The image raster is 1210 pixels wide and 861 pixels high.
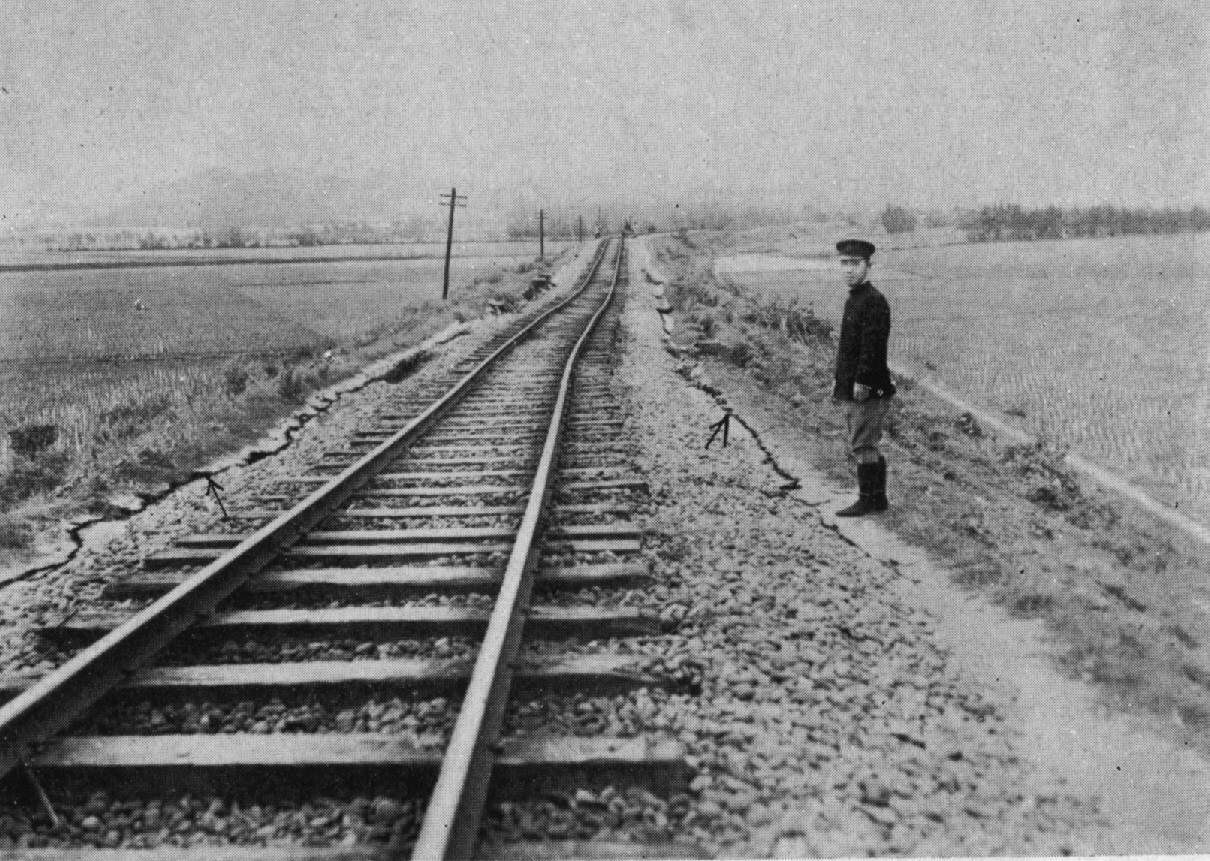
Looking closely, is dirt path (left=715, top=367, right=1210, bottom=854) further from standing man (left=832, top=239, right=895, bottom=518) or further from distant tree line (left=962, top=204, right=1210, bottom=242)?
distant tree line (left=962, top=204, right=1210, bottom=242)

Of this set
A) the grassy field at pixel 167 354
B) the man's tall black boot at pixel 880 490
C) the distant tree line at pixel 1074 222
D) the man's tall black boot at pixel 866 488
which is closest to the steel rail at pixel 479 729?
the man's tall black boot at pixel 866 488

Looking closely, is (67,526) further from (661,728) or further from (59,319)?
(59,319)

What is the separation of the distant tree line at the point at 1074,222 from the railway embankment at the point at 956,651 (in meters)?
47.5

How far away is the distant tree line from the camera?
47.2m

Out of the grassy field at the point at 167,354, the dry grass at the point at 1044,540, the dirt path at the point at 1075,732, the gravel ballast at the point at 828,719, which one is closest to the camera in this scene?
the gravel ballast at the point at 828,719

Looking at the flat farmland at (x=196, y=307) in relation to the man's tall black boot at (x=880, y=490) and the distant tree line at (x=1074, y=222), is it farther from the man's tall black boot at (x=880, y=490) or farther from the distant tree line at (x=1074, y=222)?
the distant tree line at (x=1074, y=222)

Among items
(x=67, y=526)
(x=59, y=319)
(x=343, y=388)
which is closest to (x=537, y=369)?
(x=343, y=388)

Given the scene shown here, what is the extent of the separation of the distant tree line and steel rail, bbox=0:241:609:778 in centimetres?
5088

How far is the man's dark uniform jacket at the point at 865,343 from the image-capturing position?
5629mm

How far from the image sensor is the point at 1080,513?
8.20 m

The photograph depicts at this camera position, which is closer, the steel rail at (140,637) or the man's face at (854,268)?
the steel rail at (140,637)

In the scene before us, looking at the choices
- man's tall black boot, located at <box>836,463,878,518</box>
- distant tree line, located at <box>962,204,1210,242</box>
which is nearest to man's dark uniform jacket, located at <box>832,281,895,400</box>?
man's tall black boot, located at <box>836,463,878,518</box>

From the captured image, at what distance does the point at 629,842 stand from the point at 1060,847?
1.34m

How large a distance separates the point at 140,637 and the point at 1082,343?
17.7 m
